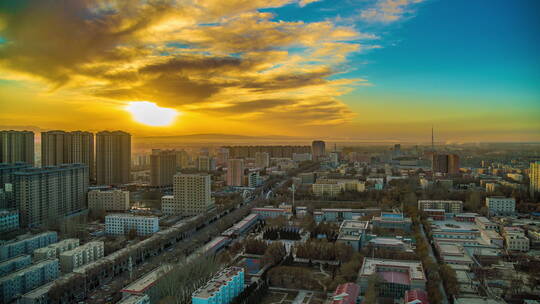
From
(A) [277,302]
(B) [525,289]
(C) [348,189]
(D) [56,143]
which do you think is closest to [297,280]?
(A) [277,302]

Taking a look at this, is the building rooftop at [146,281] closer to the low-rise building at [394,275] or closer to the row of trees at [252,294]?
the row of trees at [252,294]

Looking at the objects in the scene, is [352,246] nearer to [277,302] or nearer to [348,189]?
[277,302]

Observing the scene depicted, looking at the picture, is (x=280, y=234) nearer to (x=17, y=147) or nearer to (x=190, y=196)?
(x=190, y=196)

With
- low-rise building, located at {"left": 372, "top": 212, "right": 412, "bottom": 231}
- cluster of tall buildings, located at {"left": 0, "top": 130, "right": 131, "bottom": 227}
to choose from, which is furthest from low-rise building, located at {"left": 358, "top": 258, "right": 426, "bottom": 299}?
cluster of tall buildings, located at {"left": 0, "top": 130, "right": 131, "bottom": 227}

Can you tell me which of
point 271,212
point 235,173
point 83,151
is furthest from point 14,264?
point 235,173

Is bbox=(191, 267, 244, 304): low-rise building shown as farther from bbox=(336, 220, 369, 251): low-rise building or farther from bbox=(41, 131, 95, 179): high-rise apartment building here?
bbox=(41, 131, 95, 179): high-rise apartment building

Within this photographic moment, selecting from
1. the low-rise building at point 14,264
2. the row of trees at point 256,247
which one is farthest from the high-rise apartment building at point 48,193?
the row of trees at point 256,247
